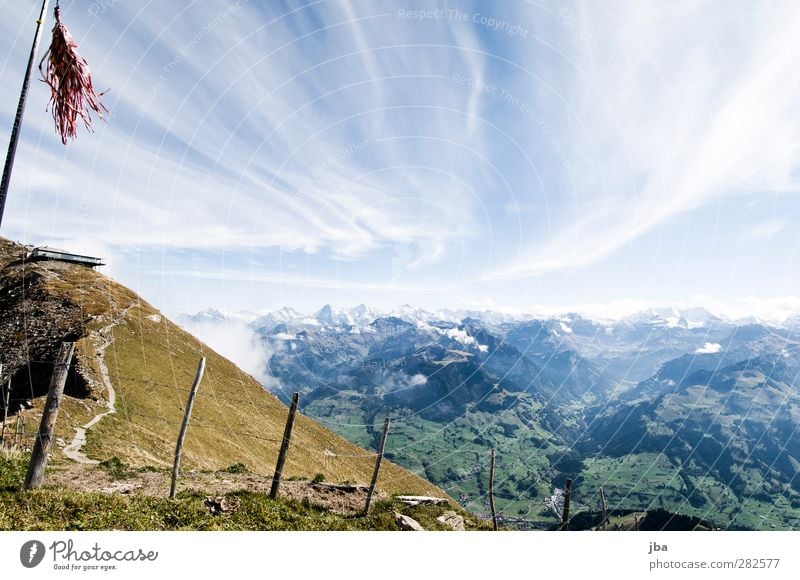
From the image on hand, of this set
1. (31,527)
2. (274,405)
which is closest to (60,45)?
(31,527)

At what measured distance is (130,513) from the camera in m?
11.9

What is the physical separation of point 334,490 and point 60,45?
86.2 ft

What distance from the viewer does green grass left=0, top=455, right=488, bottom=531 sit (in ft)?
34.8

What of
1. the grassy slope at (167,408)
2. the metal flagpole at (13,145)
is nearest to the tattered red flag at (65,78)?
the metal flagpole at (13,145)

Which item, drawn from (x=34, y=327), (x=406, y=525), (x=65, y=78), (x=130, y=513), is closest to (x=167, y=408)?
(x=34, y=327)

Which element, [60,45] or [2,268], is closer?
[60,45]

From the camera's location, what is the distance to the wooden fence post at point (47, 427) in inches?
496

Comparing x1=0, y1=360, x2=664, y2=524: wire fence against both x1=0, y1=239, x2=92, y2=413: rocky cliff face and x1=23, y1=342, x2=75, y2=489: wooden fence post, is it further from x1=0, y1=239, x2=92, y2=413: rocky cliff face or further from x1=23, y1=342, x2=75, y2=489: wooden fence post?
x1=23, y1=342, x2=75, y2=489: wooden fence post

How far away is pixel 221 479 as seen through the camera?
25969mm

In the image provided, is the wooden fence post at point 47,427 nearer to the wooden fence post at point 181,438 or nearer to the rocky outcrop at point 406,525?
the wooden fence post at point 181,438

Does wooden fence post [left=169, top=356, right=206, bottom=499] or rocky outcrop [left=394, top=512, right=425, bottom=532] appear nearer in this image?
wooden fence post [left=169, top=356, right=206, bottom=499]

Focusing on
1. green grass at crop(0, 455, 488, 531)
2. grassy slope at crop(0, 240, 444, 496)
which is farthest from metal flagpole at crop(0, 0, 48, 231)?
grassy slope at crop(0, 240, 444, 496)

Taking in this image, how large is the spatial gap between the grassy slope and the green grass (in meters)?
26.2
